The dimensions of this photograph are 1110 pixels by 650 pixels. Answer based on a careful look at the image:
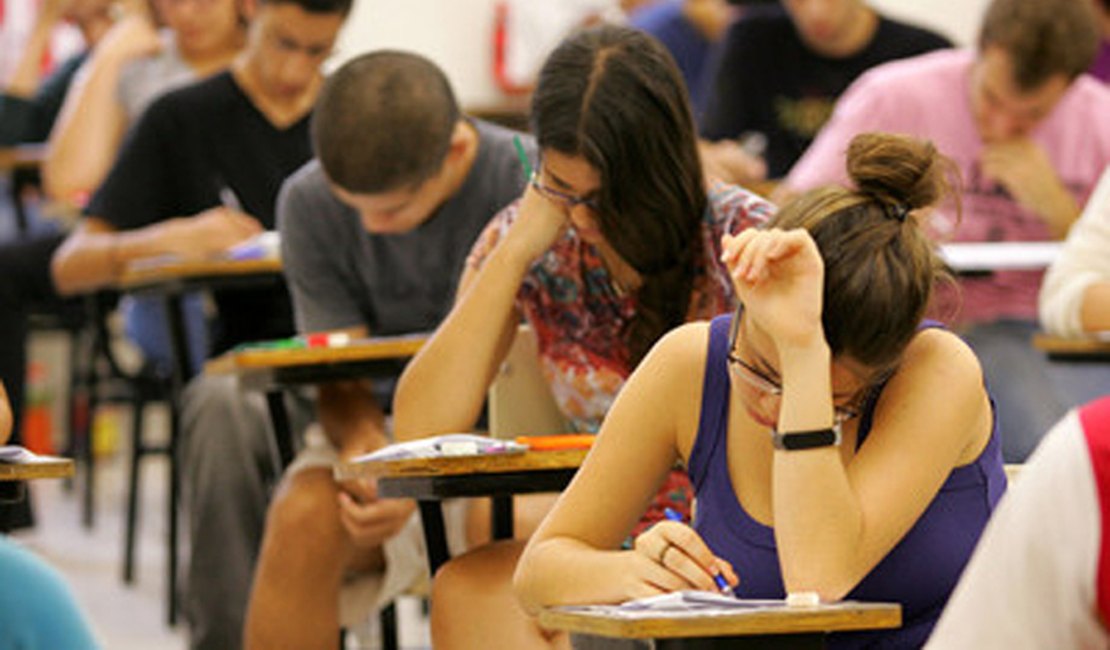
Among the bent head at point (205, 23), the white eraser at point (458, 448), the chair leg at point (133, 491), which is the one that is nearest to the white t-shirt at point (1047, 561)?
the white eraser at point (458, 448)

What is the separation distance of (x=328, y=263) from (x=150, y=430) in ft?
20.7

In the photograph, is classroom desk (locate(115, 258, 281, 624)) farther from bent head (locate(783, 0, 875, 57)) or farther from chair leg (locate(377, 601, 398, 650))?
bent head (locate(783, 0, 875, 57))

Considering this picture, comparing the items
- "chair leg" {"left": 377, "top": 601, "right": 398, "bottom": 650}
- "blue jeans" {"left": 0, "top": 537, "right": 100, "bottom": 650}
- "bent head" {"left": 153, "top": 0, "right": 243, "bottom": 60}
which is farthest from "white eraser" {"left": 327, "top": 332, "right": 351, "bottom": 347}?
"bent head" {"left": 153, "top": 0, "right": 243, "bottom": 60}

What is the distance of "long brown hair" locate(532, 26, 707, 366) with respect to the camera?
288cm

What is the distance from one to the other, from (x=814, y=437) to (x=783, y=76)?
3.87 metres

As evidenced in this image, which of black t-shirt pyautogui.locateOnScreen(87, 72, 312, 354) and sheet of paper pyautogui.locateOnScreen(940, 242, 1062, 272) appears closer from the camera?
sheet of paper pyautogui.locateOnScreen(940, 242, 1062, 272)

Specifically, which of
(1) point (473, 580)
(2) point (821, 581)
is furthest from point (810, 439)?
(1) point (473, 580)

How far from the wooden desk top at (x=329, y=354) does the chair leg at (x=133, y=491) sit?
2572 millimetres

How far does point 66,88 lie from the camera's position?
818cm

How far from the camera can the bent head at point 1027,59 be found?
4430 mm

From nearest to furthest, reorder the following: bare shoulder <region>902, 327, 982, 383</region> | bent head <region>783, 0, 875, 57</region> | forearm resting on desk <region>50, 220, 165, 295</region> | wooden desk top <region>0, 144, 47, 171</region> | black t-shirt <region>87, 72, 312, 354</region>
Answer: bare shoulder <region>902, 327, 982, 383</region> < black t-shirt <region>87, 72, 312, 354</region> < forearm resting on desk <region>50, 220, 165, 295</region> < bent head <region>783, 0, 875, 57</region> < wooden desk top <region>0, 144, 47, 171</region>

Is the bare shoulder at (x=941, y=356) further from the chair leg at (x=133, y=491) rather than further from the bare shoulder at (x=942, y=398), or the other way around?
the chair leg at (x=133, y=491)

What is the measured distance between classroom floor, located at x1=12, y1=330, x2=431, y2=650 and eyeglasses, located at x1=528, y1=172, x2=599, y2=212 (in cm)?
102

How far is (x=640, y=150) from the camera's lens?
288 cm
